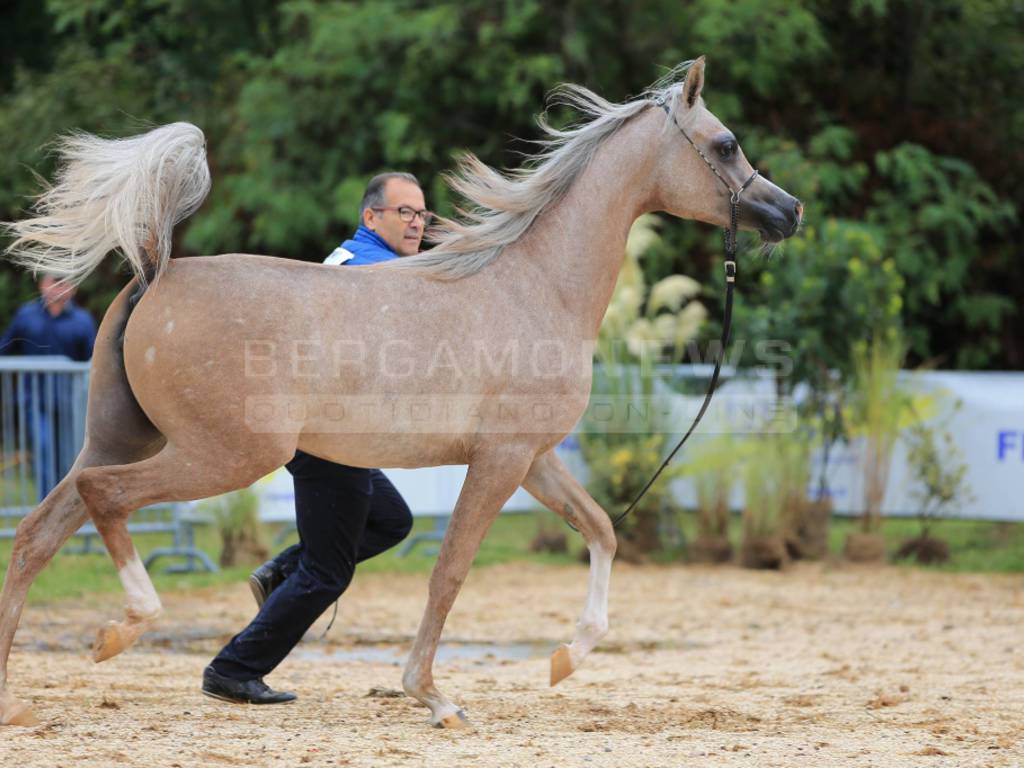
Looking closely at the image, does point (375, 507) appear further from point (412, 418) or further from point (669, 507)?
point (669, 507)

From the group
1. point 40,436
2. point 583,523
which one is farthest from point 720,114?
point 583,523

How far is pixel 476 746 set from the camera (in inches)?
185

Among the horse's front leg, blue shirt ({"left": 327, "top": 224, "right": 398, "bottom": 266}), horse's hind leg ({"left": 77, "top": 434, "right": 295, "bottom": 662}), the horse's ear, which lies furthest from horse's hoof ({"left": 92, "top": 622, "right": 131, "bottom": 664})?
the horse's ear

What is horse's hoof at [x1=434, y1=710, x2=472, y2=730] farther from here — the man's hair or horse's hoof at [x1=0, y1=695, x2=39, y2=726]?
the man's hair

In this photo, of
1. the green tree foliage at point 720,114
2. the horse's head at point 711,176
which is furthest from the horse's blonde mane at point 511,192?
the green tree foliage at point 720,114

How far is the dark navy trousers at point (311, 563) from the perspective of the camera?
554 cm

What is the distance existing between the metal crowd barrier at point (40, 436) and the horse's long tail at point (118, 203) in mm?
5310

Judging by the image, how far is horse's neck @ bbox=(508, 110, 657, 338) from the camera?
212 inches

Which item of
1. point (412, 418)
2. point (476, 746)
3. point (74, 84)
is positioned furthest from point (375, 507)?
point (74, 84)

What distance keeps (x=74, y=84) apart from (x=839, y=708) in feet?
53.7

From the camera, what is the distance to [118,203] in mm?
4793

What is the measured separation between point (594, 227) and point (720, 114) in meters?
10.5

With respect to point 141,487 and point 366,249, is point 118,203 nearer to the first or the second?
point 141,487

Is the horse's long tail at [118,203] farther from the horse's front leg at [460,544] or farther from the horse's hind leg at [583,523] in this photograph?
the horse's hind leg at [583,523]
